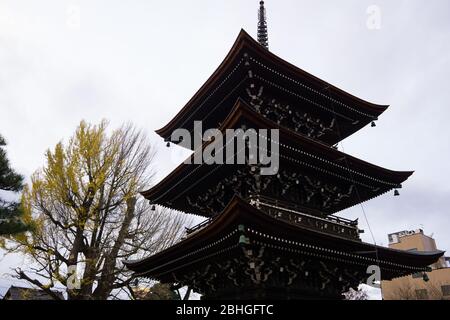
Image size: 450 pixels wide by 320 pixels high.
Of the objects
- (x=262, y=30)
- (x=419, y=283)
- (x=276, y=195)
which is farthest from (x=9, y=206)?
(x=419, y=283)

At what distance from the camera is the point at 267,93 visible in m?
15.4

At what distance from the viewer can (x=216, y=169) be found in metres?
14.1

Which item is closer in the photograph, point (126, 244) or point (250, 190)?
point (250, 190)

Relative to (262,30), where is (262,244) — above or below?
below

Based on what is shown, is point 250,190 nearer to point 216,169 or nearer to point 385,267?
point 216,169

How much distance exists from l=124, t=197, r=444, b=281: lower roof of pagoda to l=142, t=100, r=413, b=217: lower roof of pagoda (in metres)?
2.38

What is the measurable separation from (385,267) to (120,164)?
13475 mm

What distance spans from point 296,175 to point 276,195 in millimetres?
1162

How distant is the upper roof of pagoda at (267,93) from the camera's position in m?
14.1
